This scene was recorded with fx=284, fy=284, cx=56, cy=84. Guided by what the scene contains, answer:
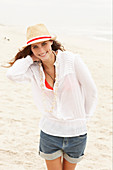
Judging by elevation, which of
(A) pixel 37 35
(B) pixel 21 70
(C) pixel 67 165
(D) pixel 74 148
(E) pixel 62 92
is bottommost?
(C) pixel 67 165

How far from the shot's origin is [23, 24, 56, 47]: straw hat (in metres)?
2.33

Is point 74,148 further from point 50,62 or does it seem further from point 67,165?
point 50,62

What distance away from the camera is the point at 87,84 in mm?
2410

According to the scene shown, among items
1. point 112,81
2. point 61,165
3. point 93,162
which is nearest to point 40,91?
point 61,165

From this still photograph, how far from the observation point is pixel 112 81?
1054 cm

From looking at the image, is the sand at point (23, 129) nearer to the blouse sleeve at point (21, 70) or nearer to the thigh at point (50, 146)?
the blouse sleeve at point (21, 70)

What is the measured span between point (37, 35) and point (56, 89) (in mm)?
477

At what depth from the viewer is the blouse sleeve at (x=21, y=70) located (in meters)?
2.44

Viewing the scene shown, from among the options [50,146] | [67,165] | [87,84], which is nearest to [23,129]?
[67,165]

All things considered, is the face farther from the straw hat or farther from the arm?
the arm

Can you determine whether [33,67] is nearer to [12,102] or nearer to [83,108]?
[83,108]

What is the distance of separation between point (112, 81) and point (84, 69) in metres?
8.41

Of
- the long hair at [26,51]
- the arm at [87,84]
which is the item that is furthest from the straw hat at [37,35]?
the arm at [87,84]

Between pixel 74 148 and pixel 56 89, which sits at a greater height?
pixel 56 89
